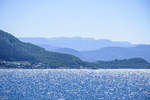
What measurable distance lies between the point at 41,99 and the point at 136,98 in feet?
145

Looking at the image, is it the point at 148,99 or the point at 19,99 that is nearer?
the point at 19,99

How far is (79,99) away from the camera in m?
→ 122

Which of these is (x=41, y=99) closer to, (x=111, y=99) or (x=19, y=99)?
(x=19, y=99)

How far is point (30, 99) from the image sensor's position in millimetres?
117188

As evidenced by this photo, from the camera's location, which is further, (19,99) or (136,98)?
(136,98)

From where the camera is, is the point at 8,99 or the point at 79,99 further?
the point at 79,99

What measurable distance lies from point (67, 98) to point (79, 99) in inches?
A: 217

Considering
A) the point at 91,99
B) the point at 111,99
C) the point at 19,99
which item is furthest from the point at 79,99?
the point at 19,99

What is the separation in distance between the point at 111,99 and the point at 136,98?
12629 millimetres

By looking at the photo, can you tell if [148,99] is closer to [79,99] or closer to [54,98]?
[79,99]

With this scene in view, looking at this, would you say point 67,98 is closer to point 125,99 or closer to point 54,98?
point 54,98

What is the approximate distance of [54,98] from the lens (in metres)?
122

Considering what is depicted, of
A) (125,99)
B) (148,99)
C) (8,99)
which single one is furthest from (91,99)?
(8,99)

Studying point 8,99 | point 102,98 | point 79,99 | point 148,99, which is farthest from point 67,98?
point 148,99
